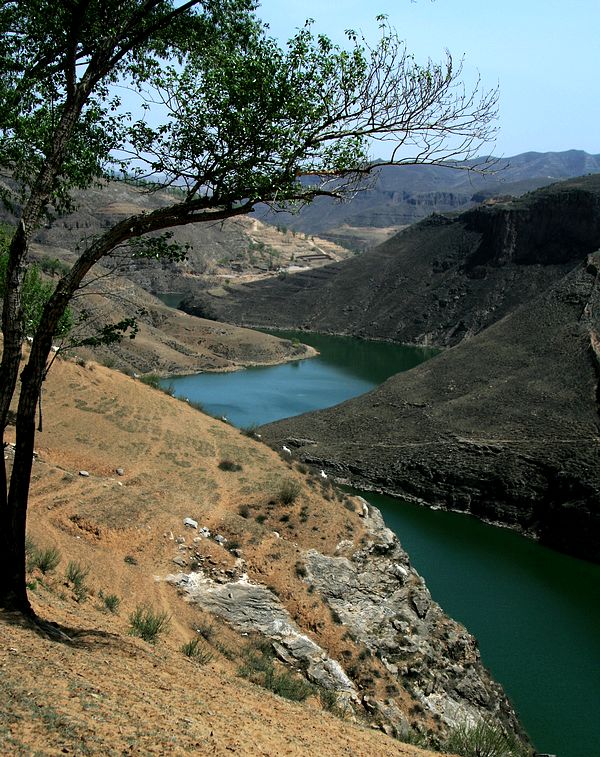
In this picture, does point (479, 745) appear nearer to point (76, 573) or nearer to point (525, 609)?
point (76, 573)

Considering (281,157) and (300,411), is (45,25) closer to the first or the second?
(281,157)

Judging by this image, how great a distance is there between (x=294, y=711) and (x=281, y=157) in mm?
6635

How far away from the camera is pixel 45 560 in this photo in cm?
1146

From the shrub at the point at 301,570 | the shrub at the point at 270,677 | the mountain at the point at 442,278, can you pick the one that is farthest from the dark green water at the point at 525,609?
the mountain at the point at 442,278

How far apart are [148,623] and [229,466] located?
906 centimetres

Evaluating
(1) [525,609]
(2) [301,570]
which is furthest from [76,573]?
(1) [525,609]

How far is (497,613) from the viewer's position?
73.7 ft

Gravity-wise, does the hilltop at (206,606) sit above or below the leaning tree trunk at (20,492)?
below

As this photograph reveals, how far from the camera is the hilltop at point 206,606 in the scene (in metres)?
6.59

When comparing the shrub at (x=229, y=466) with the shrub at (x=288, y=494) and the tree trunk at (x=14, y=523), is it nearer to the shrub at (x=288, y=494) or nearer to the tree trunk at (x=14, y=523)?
the shrub at (x=288, y=494)

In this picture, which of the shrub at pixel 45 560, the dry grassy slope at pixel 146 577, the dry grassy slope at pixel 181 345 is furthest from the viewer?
the dry grassy slope at pixel 181 345

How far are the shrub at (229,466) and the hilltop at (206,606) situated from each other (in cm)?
5

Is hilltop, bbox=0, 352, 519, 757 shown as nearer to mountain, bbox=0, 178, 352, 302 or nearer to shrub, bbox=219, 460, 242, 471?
shrub, bbox=219, 460, 242, 471

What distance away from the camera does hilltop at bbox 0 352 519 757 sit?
6.59 m
